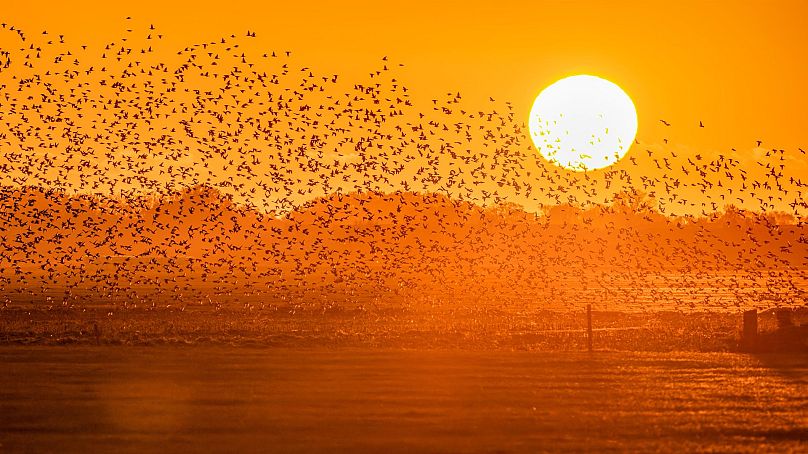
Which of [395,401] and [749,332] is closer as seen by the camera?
[395,401]

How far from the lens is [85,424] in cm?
3034

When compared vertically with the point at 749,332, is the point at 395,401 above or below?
below

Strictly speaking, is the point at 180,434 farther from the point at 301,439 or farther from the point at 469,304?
the point at 469,304

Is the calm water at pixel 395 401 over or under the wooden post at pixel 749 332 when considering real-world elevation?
under

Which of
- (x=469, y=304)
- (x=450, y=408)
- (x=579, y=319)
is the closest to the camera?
(x=450, y=408)

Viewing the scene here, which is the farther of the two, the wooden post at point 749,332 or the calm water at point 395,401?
the wooden post at point 749,332

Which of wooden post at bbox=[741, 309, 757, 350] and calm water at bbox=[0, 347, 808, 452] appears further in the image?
wooden post at bbox=[741, 309, 757, 350]

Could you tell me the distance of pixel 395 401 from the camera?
3422 centimetres

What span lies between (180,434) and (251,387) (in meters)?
8.83

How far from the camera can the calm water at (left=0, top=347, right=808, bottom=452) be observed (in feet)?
90.9

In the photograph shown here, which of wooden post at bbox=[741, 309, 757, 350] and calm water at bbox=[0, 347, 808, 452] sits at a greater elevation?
wooden post at bbox=[741, 309, 757, 350]

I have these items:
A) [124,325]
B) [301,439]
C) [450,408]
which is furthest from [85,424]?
[124,325]

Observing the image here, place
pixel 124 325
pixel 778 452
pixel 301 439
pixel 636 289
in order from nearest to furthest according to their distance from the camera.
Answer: pixel 778 452 → pixel 301 439 → pixel 124 325 → pixel 636 289

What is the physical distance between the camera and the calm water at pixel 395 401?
27.7 meters
